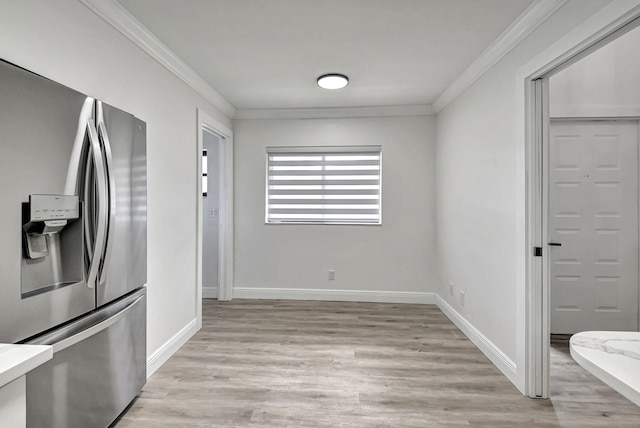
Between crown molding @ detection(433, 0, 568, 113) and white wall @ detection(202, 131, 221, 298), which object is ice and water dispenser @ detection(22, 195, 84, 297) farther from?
white wall @ detection(202, 131, 221, 298)

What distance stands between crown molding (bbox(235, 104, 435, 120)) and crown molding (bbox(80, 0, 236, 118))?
2.73ft

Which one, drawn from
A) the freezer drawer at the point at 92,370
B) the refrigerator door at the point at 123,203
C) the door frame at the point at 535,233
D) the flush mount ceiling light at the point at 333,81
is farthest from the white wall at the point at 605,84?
the freezer drawer at the point at 92,370

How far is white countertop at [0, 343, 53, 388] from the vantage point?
880 mm

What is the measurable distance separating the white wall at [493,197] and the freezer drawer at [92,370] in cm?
250

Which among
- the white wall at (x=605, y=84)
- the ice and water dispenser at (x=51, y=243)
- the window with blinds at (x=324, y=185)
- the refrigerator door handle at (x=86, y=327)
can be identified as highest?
the white wall at (x=605, y=84)

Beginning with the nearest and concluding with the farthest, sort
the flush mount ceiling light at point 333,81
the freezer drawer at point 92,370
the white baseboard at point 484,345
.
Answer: the freezer drawer at point 92,370 → the white baseboard at point 484,345 → the flush mount ceiling light at point 333,81

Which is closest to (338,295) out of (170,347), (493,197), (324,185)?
(324,185)

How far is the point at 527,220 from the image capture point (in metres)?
2.16

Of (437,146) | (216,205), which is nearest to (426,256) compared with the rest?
(437,146)

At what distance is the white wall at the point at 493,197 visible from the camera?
7.21 feet

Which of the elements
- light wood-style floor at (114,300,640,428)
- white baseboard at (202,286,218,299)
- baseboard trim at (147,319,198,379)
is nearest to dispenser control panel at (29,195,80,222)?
light wood-style floor at (114,300,640,428)

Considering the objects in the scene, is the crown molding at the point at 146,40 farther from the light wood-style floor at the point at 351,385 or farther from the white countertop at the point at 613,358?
the white countertop at the point at 613,358

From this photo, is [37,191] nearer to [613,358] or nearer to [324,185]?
[613,358]

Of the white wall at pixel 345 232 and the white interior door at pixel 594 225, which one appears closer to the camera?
the white interior door at pixel 594 225
